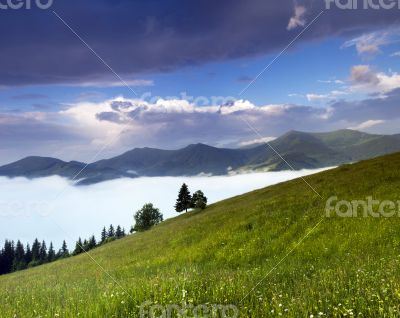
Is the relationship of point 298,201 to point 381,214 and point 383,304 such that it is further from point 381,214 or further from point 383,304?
point 383,304

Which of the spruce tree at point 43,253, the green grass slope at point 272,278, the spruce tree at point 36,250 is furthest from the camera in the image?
the spruce tree at point 36,250

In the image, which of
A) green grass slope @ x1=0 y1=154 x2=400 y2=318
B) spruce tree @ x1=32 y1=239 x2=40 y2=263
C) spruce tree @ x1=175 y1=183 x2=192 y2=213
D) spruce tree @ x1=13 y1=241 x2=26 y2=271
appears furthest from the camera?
spruce tree @ x1=32 y1=239 x2=40 y2=263

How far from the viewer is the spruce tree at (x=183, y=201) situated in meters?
94.9

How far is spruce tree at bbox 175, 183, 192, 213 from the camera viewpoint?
311 feet

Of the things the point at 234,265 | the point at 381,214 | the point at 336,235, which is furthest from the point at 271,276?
the point at 381,214

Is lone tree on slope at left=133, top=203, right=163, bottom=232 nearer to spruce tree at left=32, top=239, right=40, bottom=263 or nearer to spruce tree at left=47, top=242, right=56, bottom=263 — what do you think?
spruce tree at left=47, top=242, right=56, bottom=263

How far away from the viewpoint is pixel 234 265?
21.5 m

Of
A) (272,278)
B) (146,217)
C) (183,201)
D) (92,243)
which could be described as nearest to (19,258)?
(92,243)

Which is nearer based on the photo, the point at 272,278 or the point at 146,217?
the point at 272,278

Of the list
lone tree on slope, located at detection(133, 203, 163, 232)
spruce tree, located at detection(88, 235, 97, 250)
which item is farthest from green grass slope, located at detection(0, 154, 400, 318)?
spruce tree, located at detection(88, 235, 97, 250)

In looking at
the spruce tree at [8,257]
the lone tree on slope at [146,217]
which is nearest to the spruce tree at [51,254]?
the spruce tree at [8,257]

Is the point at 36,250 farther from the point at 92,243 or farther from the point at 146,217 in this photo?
the point at 146,217

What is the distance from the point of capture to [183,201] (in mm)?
95750

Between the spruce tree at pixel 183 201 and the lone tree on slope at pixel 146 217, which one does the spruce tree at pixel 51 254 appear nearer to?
the lone tree on slope at pixel 146 217
